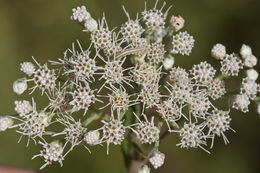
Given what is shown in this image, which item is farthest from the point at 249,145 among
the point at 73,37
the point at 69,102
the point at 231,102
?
the point at 69,102

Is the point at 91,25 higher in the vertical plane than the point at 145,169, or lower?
higher

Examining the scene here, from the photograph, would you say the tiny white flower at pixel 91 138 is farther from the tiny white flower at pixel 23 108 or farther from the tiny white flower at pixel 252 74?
the tiny white flower at pixel 252 74

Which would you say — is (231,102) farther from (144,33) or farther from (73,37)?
(73,37)

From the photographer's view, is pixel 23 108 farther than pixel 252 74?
No

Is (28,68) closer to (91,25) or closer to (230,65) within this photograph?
(91,25)

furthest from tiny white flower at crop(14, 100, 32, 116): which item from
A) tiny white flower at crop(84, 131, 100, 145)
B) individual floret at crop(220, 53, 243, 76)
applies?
individual floret at crop(220, 53, 243, 76)

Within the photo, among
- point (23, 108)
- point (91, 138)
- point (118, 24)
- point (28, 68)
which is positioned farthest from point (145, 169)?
point (118, 24)

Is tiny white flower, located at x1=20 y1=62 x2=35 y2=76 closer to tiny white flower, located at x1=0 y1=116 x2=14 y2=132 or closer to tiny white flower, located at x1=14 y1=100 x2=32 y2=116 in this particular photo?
tiny white flower, located at x1=14 y1=100 x2=32 y2=116

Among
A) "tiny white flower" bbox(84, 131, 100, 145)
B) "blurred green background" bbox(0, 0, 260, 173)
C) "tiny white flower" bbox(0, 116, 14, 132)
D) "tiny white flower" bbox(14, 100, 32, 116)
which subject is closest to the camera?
"tiny white flower" bbox(84, 131, 100, 145)
